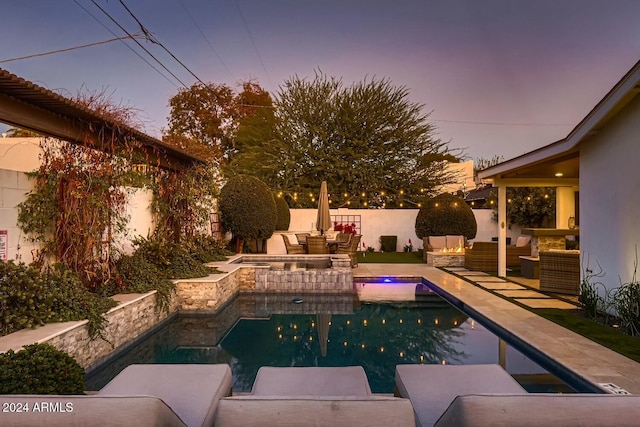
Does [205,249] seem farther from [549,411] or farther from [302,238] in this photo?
[549,411]

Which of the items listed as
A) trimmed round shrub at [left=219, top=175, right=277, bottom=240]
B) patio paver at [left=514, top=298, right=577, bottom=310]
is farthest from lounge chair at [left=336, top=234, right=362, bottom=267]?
patio paver at [left=514, top=298, right=577, bottom=310]

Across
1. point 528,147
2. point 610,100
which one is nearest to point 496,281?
point 610,100

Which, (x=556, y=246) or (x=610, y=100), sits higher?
(x=610, y=100)

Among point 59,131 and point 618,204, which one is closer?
point 59,131

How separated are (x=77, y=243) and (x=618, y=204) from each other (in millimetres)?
7974

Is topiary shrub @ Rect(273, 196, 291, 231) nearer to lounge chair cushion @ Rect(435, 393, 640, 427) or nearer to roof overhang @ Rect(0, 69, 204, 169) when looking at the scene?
roof overhang @ Rect(0, 69, 204, 169)

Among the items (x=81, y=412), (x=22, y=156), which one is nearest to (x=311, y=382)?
(x=81, y=412)

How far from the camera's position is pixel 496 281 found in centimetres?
1026

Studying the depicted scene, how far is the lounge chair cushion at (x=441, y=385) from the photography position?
2.70m

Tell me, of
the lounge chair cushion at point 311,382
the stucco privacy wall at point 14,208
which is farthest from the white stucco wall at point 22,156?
the lounge chair cushion at point 311,382

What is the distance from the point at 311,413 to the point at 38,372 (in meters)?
2.41

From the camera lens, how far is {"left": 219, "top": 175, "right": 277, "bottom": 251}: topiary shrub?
1372 cm

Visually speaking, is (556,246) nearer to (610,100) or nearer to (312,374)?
(610,100)

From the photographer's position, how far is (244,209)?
1373 cm
